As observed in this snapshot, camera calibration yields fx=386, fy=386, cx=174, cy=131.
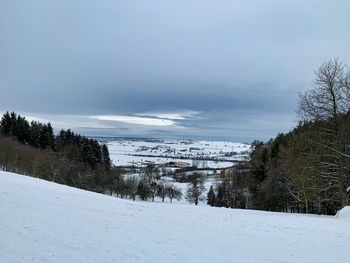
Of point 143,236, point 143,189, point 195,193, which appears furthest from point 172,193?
point 143,236

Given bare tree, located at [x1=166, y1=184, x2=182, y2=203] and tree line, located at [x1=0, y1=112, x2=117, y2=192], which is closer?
tree line, located at [x1=0, y1=112, x2=117, y2=192]

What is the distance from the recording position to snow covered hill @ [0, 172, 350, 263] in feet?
32.3

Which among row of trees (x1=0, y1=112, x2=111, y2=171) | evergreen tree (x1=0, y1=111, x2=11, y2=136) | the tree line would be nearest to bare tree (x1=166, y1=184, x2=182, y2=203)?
the tree line

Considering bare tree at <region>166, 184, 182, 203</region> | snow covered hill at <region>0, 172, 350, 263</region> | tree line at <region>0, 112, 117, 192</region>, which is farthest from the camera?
bare tree at <region>166, 184, 182, 203</region>

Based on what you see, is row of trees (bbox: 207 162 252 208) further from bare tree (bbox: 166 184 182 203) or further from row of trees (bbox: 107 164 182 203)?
row of trees (bbox: 107 164 182 203)

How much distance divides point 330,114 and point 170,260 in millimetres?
22218

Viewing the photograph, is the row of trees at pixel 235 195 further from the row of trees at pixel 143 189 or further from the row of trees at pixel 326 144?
the row of trees at pixel 326 144

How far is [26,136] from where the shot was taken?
97.8 metres

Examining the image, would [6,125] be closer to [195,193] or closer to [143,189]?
[143,189]

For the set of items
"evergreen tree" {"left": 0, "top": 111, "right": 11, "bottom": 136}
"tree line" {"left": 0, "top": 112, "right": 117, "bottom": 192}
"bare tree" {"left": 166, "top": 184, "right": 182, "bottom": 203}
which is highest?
"evergreen tree" {"left": 0, "top": 111, "right": 11, "bottom": 136}

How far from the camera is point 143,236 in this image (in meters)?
12.4

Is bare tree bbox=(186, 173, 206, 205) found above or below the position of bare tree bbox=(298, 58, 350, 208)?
below

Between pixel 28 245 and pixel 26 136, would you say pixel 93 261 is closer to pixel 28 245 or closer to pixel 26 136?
pixel 28 245

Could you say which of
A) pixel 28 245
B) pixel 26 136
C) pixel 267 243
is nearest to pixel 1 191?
pixel 28 245
